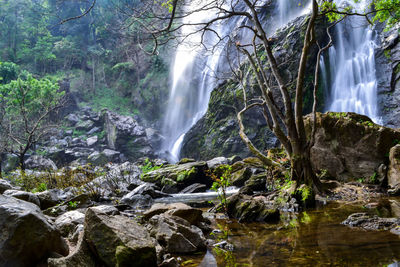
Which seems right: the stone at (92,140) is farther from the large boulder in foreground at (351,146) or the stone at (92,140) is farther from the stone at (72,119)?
the large boulder in foreground at (351,146)

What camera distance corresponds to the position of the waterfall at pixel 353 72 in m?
16.3

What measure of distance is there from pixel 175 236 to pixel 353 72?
1755 cm

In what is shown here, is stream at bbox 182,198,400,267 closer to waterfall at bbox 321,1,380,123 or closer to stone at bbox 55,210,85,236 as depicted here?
stone at bbox 55,210,85,236

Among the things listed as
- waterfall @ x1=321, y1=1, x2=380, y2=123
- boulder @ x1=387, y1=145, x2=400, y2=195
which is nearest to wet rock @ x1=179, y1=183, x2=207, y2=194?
boulder @ x1=387, y1=145, x2=400, y2=195

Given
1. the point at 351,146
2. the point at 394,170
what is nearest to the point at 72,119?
the point at 351,146

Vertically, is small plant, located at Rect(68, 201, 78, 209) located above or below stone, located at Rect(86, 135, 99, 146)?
below

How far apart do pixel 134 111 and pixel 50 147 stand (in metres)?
12.7

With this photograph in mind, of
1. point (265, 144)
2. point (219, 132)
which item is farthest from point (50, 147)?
point (265, 144)

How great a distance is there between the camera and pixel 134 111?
38.6 metres

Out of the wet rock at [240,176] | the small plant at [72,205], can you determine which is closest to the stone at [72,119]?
the wet rock at [240,176]

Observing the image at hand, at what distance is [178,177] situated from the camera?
13.0 metres

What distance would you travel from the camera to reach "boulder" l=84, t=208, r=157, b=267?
2.65m

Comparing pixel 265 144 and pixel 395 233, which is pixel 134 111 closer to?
pixel 265 144

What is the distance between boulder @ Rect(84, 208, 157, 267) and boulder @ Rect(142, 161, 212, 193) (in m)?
9.54
